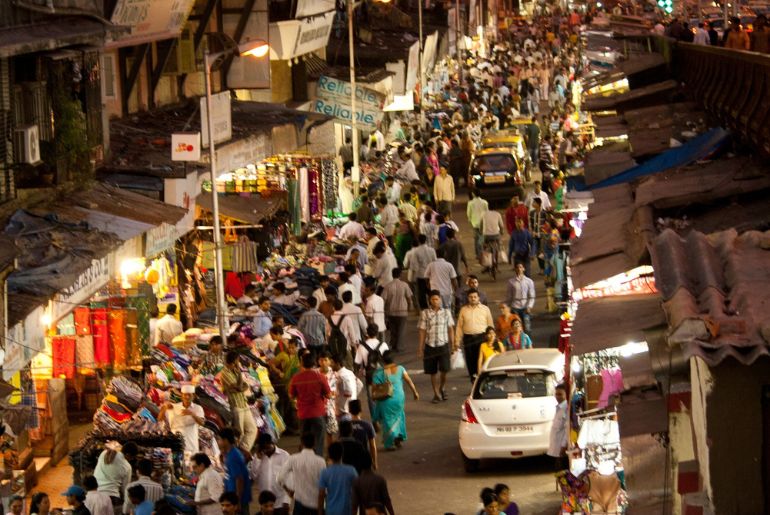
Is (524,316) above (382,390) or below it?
below

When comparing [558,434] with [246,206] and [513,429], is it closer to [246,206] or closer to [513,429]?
[513,429]

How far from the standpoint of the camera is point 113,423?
15.7 m

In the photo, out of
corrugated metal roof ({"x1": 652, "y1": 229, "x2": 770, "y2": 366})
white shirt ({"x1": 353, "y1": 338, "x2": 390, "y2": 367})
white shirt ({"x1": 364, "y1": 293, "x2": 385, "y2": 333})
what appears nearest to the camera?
corrugated metal roof ({"x1": 652, "y1": 229, "x2": 770, "y2": 366})

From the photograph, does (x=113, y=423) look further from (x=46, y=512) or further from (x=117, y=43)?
(x=117, y=43)

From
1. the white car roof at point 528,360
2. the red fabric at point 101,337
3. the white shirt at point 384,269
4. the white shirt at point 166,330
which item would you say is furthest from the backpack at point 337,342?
the white shirt at point 384,269

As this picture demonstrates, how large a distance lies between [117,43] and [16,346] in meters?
7.72

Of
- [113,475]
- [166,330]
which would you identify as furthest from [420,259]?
[113,475]

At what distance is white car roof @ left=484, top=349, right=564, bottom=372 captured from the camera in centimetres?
1777

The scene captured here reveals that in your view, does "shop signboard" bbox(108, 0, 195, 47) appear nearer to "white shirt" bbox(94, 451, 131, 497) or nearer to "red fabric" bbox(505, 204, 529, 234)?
"white shirt" bbox(94, 451, 131, 497)

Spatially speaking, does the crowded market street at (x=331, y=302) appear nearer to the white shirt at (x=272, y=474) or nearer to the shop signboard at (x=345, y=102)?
the white shirt at (x=272, y=474)

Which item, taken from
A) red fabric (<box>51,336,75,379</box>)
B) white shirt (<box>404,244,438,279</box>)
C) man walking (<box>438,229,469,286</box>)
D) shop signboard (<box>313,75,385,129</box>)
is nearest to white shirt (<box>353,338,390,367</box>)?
red fabric (<box>51,336,75,379</box>)

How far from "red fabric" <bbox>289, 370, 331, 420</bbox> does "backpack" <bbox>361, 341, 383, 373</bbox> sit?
190 cm

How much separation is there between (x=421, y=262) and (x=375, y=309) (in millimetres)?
3355

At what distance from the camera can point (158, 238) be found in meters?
17.9
